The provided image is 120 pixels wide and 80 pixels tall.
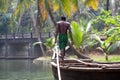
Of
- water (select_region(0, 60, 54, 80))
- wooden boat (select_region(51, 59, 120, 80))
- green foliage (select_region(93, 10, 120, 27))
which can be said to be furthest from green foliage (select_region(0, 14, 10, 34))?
wooden boat (select_region(51, 59, 120, 80))

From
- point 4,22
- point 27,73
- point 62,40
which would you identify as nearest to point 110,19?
point 62,40

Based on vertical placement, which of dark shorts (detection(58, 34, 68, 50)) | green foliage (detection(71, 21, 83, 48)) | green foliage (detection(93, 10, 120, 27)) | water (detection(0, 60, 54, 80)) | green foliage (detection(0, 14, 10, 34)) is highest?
green foliage (detection(0, 14, 10, 34))

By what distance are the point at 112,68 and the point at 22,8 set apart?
8824 mm

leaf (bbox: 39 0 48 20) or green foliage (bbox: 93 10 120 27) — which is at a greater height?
leaf (bbox: 39 0 48 20)

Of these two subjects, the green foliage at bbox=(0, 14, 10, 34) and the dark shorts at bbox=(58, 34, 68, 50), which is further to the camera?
the green foliage at bbox=(0, 14, 10, 34)

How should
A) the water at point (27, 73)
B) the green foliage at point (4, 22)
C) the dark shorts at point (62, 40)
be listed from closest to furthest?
the dark shorts at point (62, 40) → the water at point (27, 73) → the green foliage at point (4, 22)

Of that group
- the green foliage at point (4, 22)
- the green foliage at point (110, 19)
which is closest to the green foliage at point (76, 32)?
the green foliage at point (110, 19)

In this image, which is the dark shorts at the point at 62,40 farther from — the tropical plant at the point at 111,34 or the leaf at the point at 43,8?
the leaf at the point at 43,8

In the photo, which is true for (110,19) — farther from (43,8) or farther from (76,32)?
(43,8)

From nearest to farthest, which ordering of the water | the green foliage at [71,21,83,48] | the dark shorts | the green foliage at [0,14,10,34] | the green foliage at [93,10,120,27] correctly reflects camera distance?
the dark shorts → the green foliage at [93,10,120,27] → the water → the green foliage at [71,21,83,48] → the green foliage at [0,14,10,34]

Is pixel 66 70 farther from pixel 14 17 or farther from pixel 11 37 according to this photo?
pixel 11 37

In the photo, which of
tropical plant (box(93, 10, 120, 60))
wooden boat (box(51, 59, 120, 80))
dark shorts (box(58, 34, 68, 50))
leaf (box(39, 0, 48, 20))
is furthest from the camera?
leaf (box(39, 0, 48, 20))

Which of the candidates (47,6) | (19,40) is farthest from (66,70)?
(19,40)

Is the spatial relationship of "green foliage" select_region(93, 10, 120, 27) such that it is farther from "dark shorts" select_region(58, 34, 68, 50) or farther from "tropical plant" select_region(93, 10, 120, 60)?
"dark shorts" select_region(58, 34, 68, 50)
